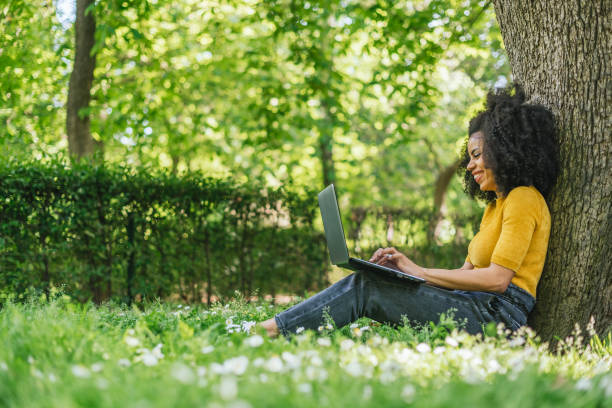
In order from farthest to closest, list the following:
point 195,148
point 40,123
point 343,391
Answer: point 195,148, point 40,123, point 343,391

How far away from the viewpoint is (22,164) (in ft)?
17.7

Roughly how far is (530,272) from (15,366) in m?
2.66

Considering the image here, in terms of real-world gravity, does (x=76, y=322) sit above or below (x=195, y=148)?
below

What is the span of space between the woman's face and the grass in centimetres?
104

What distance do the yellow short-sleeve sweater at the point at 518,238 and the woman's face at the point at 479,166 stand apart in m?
0.13

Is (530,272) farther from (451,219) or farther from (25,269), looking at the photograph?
(25,269)

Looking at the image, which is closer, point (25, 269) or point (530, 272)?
point (530, 272)

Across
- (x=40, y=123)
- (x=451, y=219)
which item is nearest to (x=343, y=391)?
(x=451, y=219)

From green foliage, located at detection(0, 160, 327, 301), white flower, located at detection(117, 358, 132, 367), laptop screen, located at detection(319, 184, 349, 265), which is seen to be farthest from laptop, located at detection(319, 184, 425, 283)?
green foliage, located at detection(0, 160, 327, 301)

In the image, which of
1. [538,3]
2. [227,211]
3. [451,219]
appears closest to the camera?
[538,3]

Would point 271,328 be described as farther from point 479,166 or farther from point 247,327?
point 479,166

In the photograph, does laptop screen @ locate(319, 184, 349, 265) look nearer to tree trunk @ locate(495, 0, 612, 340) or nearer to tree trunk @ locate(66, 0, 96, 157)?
tree trunk @ locate(495, 0, 612, 340)

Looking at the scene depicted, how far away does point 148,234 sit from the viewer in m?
5.90

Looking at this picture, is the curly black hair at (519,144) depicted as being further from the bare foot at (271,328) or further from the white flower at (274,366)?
the white flower at (274,366)
